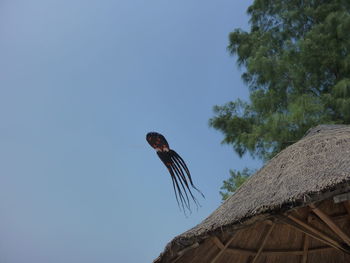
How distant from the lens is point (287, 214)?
137 inches

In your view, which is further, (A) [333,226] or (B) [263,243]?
(B) [263,243]

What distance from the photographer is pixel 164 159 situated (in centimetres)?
497

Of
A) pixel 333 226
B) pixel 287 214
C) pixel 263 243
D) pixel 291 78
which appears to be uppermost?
pixel 291 78

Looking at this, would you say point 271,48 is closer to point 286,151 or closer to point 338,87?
point 338,87

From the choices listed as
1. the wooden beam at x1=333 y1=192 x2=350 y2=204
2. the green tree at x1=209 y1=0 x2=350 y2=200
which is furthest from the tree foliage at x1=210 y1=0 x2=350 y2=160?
the wooden beam at x1=333 y1=192 x2=350 y2=204

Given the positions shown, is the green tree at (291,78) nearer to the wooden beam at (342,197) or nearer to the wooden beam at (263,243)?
the wooden beam at (263,243)

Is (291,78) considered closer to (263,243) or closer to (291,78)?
(291,78)

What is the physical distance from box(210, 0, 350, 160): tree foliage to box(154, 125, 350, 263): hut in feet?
10.2

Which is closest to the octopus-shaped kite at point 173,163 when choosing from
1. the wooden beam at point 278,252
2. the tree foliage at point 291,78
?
the wooden beam at point 278,252

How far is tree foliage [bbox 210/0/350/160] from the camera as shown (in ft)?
26.4

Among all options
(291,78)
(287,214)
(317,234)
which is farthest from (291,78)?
(287,214)

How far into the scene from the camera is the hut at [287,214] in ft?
10.4

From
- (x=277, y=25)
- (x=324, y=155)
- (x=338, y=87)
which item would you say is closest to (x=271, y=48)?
(x=277, y=25)

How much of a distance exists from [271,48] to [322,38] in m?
1.18
